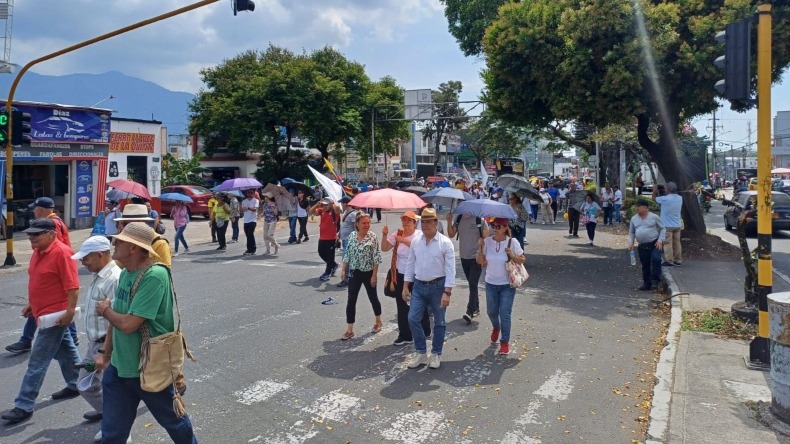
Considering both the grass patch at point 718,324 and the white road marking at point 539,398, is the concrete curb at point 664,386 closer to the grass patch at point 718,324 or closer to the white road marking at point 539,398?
the grass patch at point 718,324

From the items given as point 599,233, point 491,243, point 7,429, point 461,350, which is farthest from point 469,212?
point 599,233

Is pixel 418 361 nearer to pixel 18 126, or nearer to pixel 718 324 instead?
pixel 718 324

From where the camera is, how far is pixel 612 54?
14.0 m

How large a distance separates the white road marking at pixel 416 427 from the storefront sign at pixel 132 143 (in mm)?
25841

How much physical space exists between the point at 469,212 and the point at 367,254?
1.54 metres

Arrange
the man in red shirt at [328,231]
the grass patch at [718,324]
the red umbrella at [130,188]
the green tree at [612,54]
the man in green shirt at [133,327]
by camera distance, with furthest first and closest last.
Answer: the green tree at [612,54] → the red umbrella at [130,188] → the man in red shirt at [328,231] → the grass patch at [718,324] → the man in green shirt at [133,327]

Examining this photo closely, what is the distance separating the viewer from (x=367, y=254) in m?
8.27

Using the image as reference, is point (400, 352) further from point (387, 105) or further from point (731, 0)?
point (387, 105)

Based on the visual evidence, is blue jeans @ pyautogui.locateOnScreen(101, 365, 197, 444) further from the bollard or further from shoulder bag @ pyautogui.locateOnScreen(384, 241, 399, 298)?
the bollard

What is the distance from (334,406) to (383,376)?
3.25 feet

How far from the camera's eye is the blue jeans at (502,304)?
7.59 metres

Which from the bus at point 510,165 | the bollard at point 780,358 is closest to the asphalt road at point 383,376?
the bollard at point 780,358

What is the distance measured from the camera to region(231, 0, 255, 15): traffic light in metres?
11.9

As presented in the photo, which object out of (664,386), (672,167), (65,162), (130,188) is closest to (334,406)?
(664,386)
